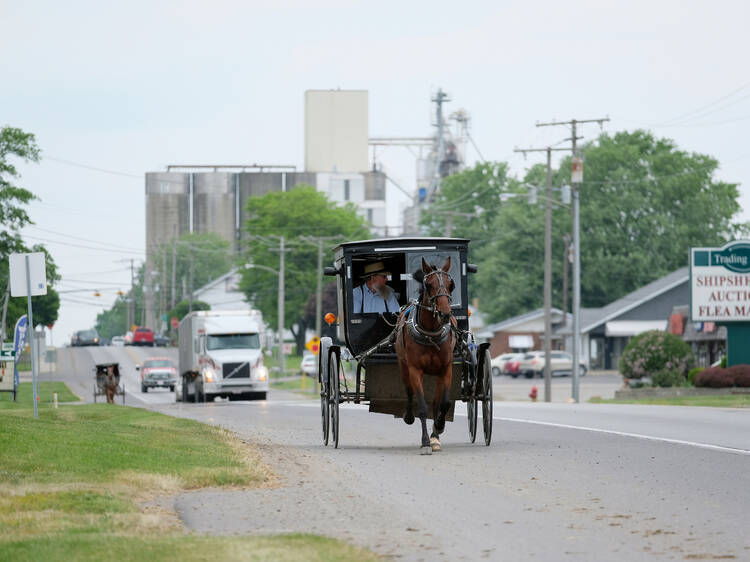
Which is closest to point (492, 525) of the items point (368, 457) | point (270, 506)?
point (270, 506)

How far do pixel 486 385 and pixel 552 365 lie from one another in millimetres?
77975

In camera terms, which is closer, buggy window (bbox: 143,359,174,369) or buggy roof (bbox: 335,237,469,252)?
buggy roof (bbox: 335,237,469,252)

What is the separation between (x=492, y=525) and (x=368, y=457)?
697 centimetres

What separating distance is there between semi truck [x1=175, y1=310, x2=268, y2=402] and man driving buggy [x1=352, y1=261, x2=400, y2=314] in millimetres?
31577

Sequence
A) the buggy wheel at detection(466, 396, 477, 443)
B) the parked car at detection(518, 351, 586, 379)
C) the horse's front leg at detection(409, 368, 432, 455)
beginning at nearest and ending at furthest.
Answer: the horse's front leg at detection(409, 368, 432, 455)
the buggy wheel at detection(466, 396, 477, 443)
the parked car at detection(518, 351, 586, 379)

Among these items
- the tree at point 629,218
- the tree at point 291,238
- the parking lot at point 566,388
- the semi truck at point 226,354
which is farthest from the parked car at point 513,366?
the semi truck at point 226,354

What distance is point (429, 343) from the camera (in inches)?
687

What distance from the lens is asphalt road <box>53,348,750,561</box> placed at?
32.3ft

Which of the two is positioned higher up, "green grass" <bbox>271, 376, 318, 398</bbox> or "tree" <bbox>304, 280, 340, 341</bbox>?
"tree" <bbox>304, 280, 340, 341</bbox>

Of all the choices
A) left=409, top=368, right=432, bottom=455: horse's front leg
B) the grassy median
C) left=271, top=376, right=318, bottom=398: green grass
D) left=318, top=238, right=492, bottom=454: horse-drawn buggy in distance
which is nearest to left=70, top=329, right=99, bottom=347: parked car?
left=271, top=376, right=318, bottom=398: green grass

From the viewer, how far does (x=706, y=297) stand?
50312 millimetres

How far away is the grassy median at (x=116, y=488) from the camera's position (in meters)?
9.24

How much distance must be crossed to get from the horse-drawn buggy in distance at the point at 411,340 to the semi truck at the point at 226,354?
3078 centimetres

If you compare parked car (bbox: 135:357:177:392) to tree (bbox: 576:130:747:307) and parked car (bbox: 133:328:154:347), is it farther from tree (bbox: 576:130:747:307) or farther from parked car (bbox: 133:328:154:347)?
parked car (bbox: 133:328:154:347)
